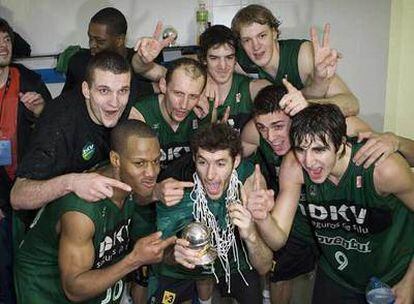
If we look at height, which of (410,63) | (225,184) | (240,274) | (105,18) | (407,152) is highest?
(105,18)

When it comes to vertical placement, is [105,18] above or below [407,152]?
above

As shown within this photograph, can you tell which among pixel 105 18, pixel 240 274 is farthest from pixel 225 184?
pixel 105 18

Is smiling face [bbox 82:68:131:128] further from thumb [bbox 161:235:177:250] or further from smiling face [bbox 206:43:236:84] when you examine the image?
thumb [bbox 161:235:177:250]

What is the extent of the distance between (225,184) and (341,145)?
0.54 m

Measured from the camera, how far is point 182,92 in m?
2.44

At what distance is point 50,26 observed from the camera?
3.81m

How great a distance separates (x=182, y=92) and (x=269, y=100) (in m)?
0.42

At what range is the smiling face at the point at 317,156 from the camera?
1986mm

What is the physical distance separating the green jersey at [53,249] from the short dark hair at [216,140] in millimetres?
404

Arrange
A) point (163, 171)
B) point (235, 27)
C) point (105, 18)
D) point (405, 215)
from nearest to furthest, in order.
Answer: point (405, 215) < point (163, 171) < point (235, 27) < point (105, 18)

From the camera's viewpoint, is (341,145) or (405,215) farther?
(405,215)

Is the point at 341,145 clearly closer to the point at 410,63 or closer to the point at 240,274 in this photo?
the point at 240,274

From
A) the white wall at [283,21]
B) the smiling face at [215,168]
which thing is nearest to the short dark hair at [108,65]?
the smiling face at [215,168]

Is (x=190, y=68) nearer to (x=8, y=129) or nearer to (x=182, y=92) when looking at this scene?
(x=182, y=92)
